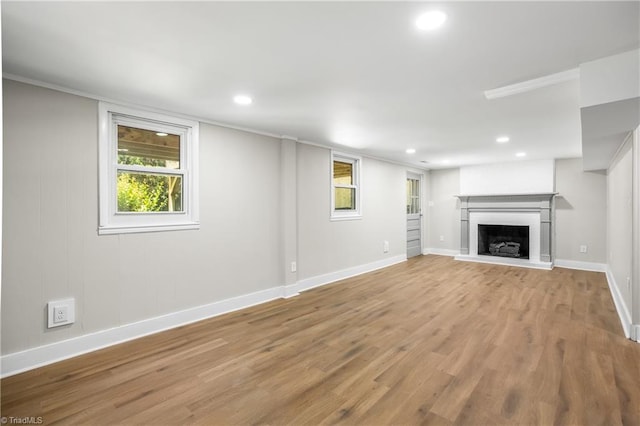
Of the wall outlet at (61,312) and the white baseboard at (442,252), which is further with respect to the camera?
the white baseboard at (442,252)

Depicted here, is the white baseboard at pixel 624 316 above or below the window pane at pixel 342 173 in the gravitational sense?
below

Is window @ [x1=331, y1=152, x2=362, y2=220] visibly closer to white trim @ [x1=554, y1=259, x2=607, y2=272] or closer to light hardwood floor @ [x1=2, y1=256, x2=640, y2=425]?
light hardwood floor @ [x1=2, y1=256, x2=640, y2=425]

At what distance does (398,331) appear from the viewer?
122 inches

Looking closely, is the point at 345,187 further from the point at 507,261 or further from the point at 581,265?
the point at 581,265

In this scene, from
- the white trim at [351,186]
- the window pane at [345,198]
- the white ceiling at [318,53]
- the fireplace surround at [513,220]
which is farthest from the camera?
the fireplace surround at [513,220]

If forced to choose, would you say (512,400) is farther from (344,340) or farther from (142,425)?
(142,425)

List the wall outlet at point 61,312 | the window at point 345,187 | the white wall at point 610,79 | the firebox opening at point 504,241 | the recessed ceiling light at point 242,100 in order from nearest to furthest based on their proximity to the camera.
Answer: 1. the white wall at point 610,79
2. the wall outlet at point 61,312
3. the recessed ceiling light at point 242,100
4. the window at point 345,187
5. the firebox opening at point 504,241

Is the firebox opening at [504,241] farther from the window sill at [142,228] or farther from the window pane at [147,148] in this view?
the window pane at [147,148]

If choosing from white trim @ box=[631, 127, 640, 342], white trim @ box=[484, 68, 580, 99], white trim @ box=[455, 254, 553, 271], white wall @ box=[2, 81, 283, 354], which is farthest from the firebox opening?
white wall @ box=[2, 81, 283, 354]

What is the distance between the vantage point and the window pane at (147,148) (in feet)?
9.81

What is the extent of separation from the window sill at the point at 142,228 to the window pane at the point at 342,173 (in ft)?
8.82

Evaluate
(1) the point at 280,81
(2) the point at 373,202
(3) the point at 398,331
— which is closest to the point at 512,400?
(3) the point at 398,331

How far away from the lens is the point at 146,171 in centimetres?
308

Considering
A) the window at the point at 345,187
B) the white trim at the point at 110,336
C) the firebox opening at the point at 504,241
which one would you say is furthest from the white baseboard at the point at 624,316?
the white trim at the point at 110,336
